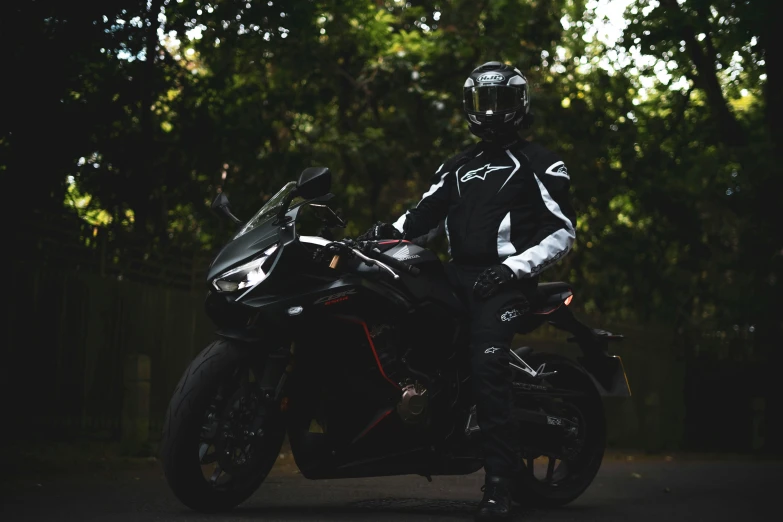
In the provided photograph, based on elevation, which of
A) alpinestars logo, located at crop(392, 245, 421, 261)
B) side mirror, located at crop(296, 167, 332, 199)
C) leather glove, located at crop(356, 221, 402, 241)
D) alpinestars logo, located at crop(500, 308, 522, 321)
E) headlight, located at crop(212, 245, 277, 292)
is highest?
side mirror, located at crop(296, 167, 332, 199)

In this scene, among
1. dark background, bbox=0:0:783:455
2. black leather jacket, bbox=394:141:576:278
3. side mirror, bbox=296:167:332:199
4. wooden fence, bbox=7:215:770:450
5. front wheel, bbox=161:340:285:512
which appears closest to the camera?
front wheel, bbox=161:340:285:512

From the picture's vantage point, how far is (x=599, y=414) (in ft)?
24.6

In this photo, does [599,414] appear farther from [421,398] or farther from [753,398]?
[753,398]

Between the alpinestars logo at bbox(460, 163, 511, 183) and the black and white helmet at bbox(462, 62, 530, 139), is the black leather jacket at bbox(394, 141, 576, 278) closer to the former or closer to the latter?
the alpinestars logo at bbox(460, 163, 511, 183)

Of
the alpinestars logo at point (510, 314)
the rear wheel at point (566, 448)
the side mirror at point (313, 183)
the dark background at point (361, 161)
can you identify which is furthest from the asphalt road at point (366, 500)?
the dark background at point (361, 161)

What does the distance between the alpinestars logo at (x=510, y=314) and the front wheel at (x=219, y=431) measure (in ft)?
4.07

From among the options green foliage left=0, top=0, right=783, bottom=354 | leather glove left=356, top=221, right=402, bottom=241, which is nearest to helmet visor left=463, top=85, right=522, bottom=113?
leather glove left=356, top=221, right=402, bottom=241

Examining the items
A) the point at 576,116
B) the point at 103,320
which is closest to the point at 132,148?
the point at 103,320

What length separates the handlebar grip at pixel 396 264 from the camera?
6.39m

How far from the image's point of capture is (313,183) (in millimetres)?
5957

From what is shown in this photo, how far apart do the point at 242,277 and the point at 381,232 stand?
110cm

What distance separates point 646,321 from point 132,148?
7.74 m

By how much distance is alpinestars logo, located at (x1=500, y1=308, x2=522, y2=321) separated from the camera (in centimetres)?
655

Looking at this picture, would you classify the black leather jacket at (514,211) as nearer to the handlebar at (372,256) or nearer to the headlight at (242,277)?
the handlebar at (372,256)
